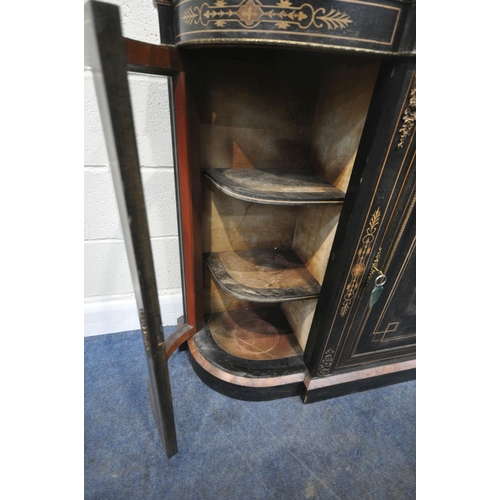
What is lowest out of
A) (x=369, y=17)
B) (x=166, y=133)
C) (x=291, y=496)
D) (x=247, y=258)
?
(x=291, y=496)

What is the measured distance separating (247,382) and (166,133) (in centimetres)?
71

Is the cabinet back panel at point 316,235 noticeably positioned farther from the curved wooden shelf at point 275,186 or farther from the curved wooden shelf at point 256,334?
the curved wooden shelf at point 256,334

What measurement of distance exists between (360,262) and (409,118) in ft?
1.00

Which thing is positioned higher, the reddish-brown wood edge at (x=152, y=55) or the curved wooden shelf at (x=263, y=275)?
the reddish-brown wood edge at (x=152, y=55)

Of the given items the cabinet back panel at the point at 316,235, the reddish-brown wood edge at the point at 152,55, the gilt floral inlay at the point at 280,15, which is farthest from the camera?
the cabinet back panel at the point at 316,235

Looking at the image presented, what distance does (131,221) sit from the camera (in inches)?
14.5

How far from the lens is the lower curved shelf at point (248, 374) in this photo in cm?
86

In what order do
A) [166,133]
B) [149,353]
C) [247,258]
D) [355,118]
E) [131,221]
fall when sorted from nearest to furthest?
[131,221] → [149,353] → [355,118] → [166,133] → [247,258]

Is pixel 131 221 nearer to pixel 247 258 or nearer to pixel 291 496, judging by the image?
pixel 247 258

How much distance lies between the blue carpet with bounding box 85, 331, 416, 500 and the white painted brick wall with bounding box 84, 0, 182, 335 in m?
0.19

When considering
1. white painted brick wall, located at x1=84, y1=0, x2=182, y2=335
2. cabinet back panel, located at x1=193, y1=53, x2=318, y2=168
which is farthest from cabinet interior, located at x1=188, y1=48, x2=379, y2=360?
white painted brick wall, located at x1=84, y1=0, x2=182, y2=335

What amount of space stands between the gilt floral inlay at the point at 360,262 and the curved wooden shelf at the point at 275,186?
3.3 inches

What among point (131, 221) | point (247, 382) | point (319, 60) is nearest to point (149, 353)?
point (131, 221)

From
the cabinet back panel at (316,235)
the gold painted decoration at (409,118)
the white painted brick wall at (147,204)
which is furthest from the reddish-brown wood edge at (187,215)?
the gold painted decoration at (409,118)
